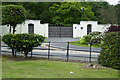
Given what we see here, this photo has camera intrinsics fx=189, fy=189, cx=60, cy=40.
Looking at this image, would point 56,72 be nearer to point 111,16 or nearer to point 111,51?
point 111,51

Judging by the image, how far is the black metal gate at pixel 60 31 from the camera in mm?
28594

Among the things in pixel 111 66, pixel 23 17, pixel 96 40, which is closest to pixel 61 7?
pixel 96 40

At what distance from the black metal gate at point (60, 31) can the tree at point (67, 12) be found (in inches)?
182

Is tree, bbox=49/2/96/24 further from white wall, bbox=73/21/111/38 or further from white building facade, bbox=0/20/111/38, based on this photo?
white building facade, bbox=0/20/111/38

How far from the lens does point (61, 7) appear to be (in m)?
33.7

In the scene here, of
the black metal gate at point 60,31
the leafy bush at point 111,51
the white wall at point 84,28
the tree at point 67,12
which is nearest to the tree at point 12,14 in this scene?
the leafy bush at point 111,51

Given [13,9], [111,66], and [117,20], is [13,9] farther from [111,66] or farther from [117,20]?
[117,20]

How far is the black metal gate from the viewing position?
93.8 ft

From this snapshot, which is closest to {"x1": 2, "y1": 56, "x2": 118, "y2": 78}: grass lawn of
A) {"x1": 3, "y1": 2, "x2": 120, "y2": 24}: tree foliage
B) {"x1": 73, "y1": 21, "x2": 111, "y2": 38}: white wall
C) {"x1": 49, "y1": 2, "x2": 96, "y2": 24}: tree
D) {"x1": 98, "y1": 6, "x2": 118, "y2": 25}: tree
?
{"x1": 73, "y1": 21, "x2": 111, "y2": 38}: white wall

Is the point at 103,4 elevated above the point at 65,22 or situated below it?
above

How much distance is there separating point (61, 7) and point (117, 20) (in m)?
9.99

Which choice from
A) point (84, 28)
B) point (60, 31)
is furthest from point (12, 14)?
point (84, 28)

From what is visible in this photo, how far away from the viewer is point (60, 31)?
→ 28.8 meters

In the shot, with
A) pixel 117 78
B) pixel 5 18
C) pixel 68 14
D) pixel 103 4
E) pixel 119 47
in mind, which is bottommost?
pixel 117 78
